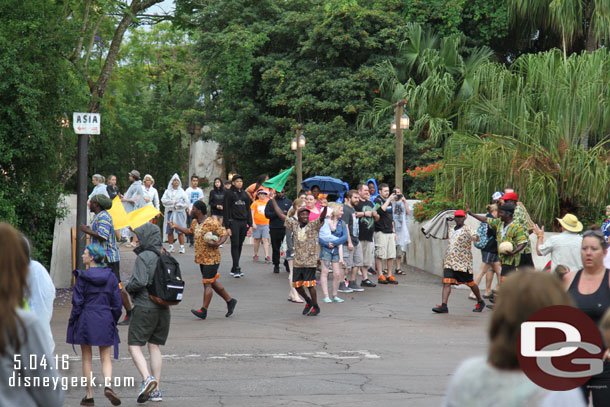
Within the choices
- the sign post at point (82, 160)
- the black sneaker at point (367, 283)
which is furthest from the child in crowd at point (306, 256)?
the black sneaker at point (367, 283)

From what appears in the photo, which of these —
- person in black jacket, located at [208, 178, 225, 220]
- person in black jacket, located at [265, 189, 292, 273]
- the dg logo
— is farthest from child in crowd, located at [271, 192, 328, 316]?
the dg logo

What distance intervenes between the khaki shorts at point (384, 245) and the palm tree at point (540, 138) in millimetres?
2672

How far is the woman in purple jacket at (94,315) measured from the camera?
7445 mm

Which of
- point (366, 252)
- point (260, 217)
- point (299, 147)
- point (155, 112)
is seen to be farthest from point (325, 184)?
point (155, 112)

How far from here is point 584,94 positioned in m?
19.9

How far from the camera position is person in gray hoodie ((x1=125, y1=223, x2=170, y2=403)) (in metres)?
7.71

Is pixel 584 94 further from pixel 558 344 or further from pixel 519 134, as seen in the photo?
pixel 558 344

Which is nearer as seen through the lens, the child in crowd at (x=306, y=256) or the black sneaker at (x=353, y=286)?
the child in crowd at (x=306, y=256)

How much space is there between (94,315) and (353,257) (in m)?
8.86

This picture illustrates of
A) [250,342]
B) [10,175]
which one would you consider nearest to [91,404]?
[250,342]

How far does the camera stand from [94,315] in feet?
24.5

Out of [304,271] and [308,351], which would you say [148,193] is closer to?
[304,271]

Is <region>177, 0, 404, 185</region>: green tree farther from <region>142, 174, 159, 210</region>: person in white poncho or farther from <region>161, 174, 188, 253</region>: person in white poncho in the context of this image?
<region>142, 174, 159, 210</region>: person in white poncho

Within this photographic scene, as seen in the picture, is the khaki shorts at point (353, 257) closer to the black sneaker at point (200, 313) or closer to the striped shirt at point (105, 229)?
the black sneaker at point (200, 313)
